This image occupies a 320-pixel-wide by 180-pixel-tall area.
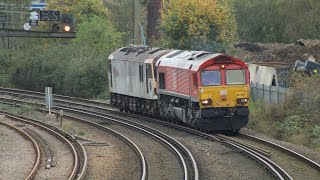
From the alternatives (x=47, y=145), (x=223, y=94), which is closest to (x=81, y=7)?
(x=223, y=94)

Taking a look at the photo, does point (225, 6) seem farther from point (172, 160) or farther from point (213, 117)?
point (172, 160)

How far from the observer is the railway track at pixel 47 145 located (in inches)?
679

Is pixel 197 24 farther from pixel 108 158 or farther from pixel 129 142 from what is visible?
pixel 108 158

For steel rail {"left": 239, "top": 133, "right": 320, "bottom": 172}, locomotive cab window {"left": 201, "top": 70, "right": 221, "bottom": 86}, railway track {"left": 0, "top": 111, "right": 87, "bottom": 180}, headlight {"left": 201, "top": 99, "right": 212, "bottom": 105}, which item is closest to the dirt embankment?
locomotive cab window {"left": 201, "top": 70, "right": 221, "bottom": 86}

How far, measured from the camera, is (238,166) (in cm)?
1811

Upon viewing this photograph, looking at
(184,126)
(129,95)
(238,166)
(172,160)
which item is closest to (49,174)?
(172,160)

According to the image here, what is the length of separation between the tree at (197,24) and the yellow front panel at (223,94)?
15737mm

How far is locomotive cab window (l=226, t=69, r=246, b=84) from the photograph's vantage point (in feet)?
83.0

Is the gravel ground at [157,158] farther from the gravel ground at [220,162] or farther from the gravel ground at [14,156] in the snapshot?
the gravel ground at [14,156]

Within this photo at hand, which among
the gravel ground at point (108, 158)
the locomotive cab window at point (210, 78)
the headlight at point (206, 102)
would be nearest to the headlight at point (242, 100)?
the locomotive cab window at point (210, 78)

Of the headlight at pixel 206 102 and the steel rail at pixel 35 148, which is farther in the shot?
the headlight at pixel 206 102

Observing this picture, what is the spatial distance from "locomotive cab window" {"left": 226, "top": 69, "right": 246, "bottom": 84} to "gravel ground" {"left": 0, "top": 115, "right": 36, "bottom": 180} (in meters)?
7.76

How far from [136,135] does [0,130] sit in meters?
6.13

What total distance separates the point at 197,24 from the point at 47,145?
1965 cm
